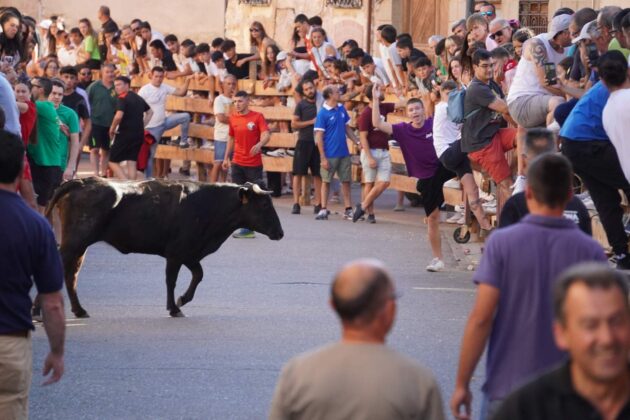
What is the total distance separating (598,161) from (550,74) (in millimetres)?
2330

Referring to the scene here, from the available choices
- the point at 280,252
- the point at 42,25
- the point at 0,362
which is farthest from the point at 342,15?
the point at 0,362

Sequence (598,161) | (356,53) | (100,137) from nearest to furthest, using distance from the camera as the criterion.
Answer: (598,161)
(356,53)
(100,137)

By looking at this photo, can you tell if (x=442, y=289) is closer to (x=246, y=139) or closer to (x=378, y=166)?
(x=246, y=139)

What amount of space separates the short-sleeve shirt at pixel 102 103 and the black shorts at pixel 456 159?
31.7 feet

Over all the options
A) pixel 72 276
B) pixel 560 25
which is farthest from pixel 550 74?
pixel 72 276

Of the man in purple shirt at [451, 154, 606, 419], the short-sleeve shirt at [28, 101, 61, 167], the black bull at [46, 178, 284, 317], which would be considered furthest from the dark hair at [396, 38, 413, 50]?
the man in purple shirt at [451, 154, 606, 419]

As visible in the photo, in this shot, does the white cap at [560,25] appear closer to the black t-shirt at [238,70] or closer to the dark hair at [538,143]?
the dark hair at [538,143]

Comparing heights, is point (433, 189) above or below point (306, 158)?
above

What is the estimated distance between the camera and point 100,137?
2464 centimetres

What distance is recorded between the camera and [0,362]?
20.2 ft

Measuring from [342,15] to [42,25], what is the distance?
6702 mm

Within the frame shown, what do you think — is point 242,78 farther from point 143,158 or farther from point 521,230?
point 521,230

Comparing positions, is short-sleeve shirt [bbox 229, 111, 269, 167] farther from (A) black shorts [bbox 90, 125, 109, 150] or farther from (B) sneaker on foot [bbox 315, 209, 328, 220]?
(A) black shorts [bbox 90, 125, 109, 150]

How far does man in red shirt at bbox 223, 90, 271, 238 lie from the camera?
781 inches
